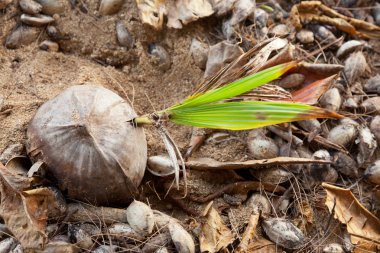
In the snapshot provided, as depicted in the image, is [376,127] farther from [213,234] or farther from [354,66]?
[213,234]

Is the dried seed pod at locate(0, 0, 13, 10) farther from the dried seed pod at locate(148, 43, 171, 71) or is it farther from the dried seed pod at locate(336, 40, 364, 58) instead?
the dried seed pod at locate(336, 40, 364, 58)

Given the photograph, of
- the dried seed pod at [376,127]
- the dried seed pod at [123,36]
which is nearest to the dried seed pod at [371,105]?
the dried seed pod at [376,127]

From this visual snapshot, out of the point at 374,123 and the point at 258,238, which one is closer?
the point at 258,238

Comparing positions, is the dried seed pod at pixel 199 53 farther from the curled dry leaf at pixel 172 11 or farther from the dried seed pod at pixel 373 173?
the dried seed pod at pixel 373 173

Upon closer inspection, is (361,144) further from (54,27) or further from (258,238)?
(54,27)

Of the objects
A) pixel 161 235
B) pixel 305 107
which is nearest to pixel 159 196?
pixel 161 235

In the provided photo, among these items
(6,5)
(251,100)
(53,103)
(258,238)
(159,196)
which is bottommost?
(258,238)
